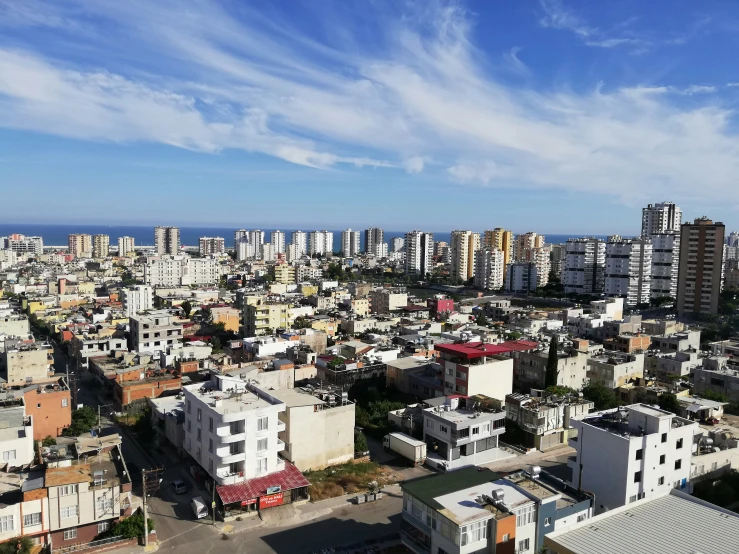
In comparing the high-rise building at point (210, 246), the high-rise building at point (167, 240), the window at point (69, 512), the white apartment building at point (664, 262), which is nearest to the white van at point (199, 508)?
the window at point (69, 512)

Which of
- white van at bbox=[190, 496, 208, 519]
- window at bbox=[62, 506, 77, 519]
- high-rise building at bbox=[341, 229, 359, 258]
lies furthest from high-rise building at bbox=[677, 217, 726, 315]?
high-rise building at bbox=[341, 229, 359, 258]

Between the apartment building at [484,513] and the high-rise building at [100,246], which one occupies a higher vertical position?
the high-rise building at [100,246]

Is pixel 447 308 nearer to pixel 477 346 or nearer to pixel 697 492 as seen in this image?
pixel 477 346

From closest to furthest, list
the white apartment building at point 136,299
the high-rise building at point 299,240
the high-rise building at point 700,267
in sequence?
1. the white apartment building at point 136,299
2. the high-rise building at point 700,267
3. the high-rise building at point 299,240

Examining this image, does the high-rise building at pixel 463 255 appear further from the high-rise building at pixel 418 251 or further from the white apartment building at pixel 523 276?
the white apartment building at pixel 523 276

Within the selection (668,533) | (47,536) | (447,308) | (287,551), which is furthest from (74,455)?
(447,308)

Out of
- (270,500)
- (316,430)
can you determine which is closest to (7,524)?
(270,500)

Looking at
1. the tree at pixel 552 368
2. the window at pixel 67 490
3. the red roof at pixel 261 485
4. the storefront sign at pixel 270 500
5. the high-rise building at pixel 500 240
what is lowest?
the storefront sign at pixel 270 500
